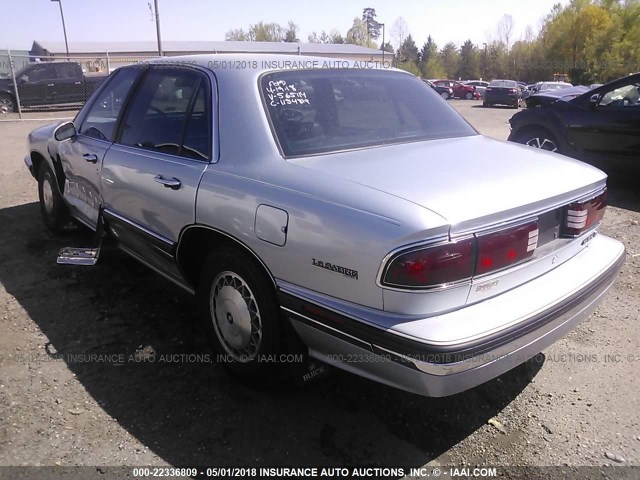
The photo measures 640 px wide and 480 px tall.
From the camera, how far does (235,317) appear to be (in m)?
2.79

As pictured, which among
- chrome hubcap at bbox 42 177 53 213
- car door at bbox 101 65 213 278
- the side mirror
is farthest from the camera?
chrome hubcap at bbox 42 177 53 213

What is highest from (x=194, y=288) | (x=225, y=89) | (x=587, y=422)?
(x=225, y=89)

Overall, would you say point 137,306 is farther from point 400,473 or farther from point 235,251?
point 400,473

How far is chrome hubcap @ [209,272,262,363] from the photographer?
269 centimetres

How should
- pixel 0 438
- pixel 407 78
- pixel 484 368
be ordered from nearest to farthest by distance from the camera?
pixel 484 368
pixel 0 438
pixel 407 78

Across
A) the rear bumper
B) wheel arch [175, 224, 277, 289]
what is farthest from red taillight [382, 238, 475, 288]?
wheel arch [175, 224, 277, 289]

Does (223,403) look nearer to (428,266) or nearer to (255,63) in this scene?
(428,266)

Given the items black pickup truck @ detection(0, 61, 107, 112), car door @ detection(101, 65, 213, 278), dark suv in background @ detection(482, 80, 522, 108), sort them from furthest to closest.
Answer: dark suv in background @ detection(482, 80, 522, 108) < black pickup truck @ detection(0, 61, 107, 112) < car door @ detection(101, 65, 213, 278)

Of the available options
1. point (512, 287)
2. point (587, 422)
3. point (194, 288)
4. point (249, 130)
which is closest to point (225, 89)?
point (249, 130)

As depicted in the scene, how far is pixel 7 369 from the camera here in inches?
121

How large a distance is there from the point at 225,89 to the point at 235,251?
0.88 meters

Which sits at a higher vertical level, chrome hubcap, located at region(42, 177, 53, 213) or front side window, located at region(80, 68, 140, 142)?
front side window, located at region(80, 68, 140, 142)

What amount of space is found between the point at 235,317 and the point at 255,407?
1.57 feet

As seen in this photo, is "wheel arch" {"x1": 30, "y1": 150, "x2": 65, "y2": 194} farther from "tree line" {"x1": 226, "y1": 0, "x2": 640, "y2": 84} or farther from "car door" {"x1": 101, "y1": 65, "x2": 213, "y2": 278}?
"tree line" {"x1": 226, "y1": 0, "x2": 640, "y2": 84}
